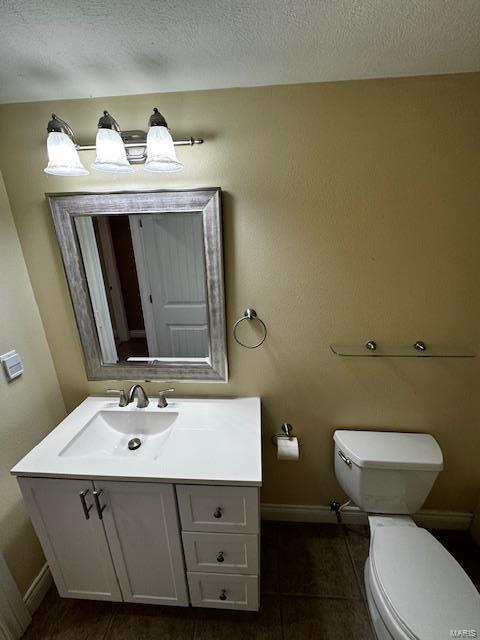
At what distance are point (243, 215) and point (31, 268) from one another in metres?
1.01

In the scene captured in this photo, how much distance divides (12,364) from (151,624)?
4.19 ft

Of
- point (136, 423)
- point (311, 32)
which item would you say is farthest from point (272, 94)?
point (136, 423)

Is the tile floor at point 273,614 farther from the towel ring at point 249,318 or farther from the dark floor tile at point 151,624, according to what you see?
the towel ring at point 249,318

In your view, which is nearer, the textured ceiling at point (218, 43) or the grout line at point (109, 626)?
the textured ceiling at point (218, 43)

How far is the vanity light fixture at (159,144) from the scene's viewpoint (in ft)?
3.04

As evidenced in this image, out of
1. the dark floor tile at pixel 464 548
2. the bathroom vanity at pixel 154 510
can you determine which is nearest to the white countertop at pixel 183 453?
the bathroom vanity at pixel 154 510

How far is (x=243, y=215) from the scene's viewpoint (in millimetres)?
1140

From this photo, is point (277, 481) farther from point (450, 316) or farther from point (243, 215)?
point (243, 215)

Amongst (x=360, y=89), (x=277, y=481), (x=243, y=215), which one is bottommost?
(x=277, y=481)

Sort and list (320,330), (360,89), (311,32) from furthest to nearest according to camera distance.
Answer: (320,330), (360,89), (311,32)

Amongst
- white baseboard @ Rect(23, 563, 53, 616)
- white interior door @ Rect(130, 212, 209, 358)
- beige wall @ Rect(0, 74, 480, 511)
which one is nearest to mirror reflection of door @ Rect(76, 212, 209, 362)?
white interior door @ Rect(130, 212, 209, 358)

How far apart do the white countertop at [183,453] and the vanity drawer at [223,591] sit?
0.51 m

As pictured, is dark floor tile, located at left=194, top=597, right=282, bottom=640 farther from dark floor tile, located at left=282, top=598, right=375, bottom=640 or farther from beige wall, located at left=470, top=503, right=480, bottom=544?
beige wall, located at left=470, top=503, right=480, bottom=544

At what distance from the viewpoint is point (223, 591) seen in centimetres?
113
